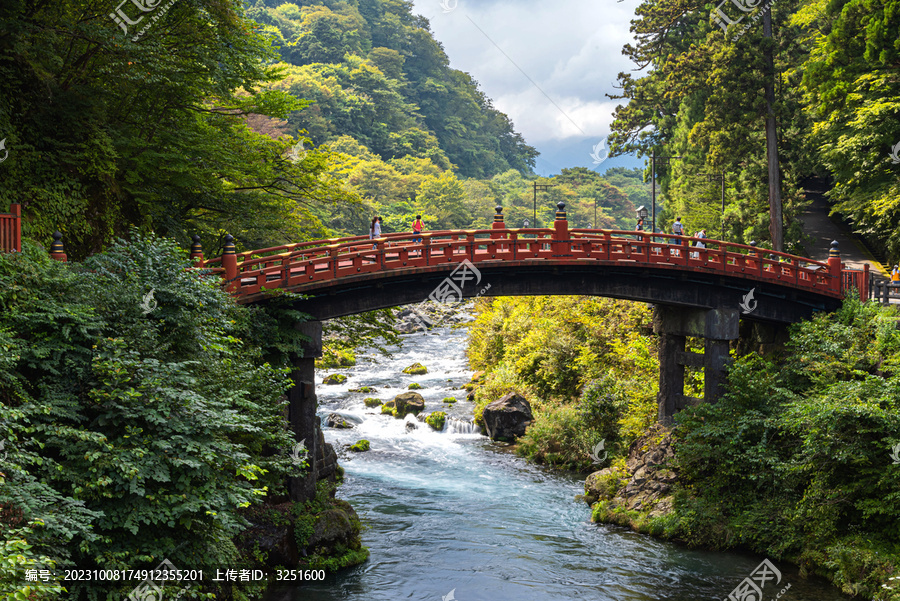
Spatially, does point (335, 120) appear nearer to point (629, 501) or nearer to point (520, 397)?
point (520, 397)

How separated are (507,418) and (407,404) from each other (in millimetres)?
5278

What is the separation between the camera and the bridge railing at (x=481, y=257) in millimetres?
17406

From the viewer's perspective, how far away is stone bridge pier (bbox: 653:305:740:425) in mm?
21422

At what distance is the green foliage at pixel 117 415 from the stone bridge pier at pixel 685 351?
14.9m

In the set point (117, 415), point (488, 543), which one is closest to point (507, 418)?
point (488, 543)

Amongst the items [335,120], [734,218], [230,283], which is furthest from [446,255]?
[335,120]

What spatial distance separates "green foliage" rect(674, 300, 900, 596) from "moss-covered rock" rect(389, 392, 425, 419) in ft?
46.4

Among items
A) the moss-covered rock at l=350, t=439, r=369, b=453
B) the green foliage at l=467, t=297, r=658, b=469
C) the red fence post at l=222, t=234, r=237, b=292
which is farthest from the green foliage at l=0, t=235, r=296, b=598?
the green foliage at l=467, t=297, r=658, b=469

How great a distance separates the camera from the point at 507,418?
94.3 feet

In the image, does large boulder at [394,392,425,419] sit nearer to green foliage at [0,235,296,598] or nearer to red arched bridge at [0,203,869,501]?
red arched bridge at [0,203,869,501]

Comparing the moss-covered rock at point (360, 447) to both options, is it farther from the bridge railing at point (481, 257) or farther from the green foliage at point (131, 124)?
the green foliage at point (131, 124)

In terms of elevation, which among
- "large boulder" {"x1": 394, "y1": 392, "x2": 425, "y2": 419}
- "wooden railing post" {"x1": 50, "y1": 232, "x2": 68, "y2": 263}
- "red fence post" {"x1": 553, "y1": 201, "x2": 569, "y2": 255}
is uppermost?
"red fence post" {"x1": 553, "y1": 201, "x2": 569, "y2": 255}

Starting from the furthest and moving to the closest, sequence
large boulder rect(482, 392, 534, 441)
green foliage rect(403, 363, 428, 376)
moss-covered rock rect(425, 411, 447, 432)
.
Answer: green foliage rect(403, 363, 428, 376) < moss-covered rock rect(425, 411, 447, 432) < large boulder rect(482, 392, 534, 441)

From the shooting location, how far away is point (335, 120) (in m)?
77.8
